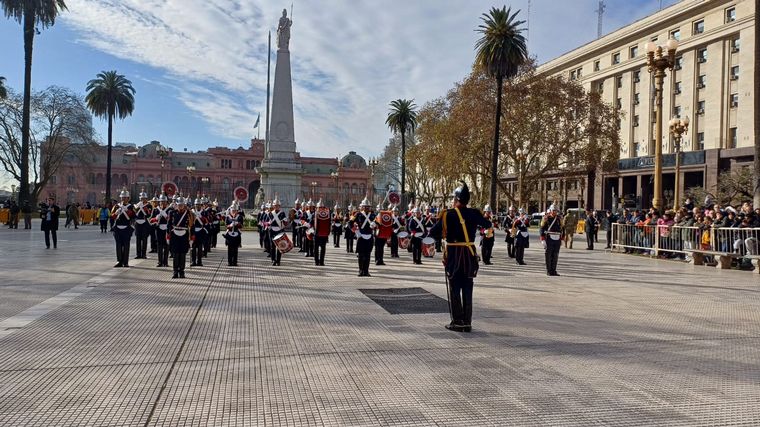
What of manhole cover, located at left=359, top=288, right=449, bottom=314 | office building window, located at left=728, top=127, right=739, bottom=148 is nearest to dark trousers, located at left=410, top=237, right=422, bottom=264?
manhole cover, located at left=359, top=288, right=449, bottom=314

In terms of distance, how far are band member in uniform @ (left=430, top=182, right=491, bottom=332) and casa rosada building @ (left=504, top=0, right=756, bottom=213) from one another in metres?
39.7

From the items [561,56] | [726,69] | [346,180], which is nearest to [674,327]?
[726,69]

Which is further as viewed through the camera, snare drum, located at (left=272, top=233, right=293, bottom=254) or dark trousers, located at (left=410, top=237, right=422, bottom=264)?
dark trousers, located at (left=410, top=237, right=422, bottom=264)

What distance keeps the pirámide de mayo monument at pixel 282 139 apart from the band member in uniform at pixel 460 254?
35.9m

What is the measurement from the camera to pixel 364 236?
14.9m

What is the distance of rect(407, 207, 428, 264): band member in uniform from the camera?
18.1 meters

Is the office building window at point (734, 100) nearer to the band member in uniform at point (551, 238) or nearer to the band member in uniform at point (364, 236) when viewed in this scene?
the band member in uniform at point (551, 238)

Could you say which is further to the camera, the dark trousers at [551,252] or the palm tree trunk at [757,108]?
the palm tree trunk at [757,108]

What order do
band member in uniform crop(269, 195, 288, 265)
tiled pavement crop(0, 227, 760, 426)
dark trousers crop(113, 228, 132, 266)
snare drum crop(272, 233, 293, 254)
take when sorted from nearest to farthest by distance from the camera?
tiled pavement crop(0, 227, 760, 426) < dark trousers crop(113, 228, 132, 266) < snare drum crop(272, 233, 293, 254) < band member in uniform crop(269, 195, 288, 265)

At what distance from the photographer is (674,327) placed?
26.3 feet

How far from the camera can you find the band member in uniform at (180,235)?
1336 cm

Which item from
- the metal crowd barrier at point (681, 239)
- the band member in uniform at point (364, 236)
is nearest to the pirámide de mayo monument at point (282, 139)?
the metal crowd barrier at point (681, 239)

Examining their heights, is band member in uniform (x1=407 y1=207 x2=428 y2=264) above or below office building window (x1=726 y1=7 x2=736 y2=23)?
below

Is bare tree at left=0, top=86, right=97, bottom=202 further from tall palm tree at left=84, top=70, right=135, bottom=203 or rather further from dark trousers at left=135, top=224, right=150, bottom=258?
dark trousers at left=135, top=224, right=150, bottom=258
